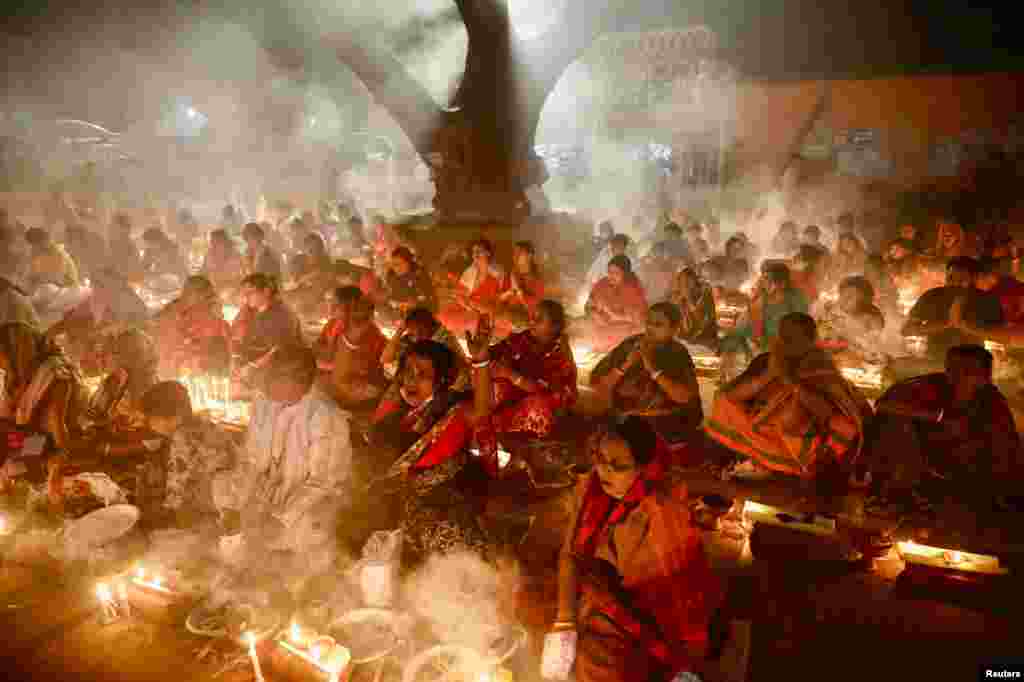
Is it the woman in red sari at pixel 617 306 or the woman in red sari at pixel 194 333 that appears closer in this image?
the woman in red sari at pixel 194 333

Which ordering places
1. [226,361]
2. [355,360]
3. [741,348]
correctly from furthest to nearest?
[741,348]
[226,361]
[355,360]

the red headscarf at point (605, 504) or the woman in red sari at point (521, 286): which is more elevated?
the woman in red sari at point (521, 286)

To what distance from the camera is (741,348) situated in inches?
256

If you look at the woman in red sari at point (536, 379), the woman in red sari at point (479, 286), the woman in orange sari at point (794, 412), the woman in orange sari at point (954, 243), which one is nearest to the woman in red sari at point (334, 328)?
the woman in red sari at point (536, 379)

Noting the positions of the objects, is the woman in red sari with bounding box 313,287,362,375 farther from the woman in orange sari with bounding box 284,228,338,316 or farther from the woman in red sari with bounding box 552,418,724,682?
the woman in red sari with bounding box 552,418,724,682

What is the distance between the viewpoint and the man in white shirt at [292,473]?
12.2 ft

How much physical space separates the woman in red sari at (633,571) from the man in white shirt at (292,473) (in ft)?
4.88

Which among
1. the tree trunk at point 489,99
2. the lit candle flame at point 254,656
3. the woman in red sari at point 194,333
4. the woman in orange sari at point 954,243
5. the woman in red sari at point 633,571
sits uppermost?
the tree trunk at point 489,99

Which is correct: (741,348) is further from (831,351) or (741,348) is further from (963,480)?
(963,480)

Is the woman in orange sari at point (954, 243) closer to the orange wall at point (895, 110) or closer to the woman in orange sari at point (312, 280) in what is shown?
the orange wall at point (895, 110)

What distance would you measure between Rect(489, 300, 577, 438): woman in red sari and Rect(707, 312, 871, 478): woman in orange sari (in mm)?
1209

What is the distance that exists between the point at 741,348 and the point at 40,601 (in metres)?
5.68

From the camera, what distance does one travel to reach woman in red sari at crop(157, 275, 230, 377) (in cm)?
602

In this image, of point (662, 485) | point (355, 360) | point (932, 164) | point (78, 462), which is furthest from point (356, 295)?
point (932, 164)
